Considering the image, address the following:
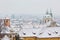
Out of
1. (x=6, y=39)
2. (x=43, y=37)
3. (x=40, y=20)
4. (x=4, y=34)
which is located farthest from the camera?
(x=40, y=20)

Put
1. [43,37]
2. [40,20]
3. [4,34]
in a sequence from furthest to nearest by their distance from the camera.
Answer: [40,20]
[43,37]
[4,34]

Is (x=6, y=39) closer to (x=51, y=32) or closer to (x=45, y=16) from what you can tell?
(x=51, y=32)

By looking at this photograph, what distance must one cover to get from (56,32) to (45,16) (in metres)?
7.92

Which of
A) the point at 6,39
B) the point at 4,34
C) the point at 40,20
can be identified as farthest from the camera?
the point at 40,20

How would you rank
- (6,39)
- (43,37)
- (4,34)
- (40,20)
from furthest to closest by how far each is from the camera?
(40,20) → (43,37) → (4,34) → (6,39)

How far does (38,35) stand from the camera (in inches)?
473

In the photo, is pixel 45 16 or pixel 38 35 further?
pixel 45 16

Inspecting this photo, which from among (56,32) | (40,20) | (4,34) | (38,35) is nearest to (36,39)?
(38,35)

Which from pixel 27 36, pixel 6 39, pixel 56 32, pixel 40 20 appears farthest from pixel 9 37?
pixel 40 20

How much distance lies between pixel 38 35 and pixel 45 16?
26.4 ft

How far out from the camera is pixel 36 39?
12.0 metres

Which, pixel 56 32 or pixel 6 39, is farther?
pixel 56 32

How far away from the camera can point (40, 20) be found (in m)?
19.7

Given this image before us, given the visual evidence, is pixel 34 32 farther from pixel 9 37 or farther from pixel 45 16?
pixel 45 16
